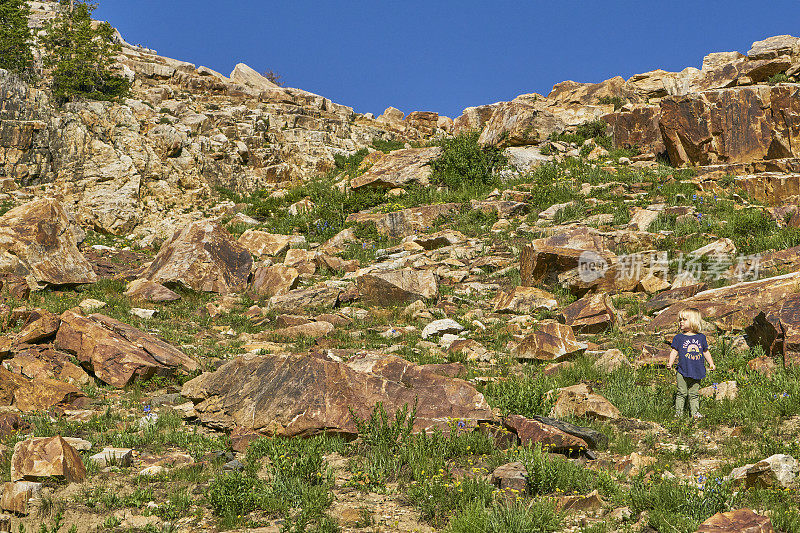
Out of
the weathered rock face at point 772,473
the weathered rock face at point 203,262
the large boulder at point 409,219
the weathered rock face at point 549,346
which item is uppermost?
the large boulder at point 409,219

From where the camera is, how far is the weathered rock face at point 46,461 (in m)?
Answer: 5.30

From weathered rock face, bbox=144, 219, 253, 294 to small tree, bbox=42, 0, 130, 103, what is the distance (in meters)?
12.4

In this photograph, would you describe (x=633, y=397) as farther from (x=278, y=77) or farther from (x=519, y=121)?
(x=278, y=77)

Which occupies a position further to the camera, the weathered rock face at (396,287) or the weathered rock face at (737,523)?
the weathered rock face at (396,287)

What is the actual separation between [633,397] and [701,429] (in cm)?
92

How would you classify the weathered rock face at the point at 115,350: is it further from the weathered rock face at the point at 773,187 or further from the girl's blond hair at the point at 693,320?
the weathered rock face at the point at 773,187

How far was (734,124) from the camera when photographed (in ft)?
61.9

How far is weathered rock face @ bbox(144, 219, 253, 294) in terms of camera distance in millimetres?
14258

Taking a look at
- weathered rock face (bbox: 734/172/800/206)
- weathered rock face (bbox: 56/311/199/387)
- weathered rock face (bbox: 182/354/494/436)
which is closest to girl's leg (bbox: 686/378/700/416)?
weathered rock face (bbox: 182/354/494/436)

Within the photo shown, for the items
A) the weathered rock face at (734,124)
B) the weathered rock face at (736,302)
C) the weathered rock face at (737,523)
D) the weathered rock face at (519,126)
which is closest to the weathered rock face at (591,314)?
the weathered rock face at (736,302)

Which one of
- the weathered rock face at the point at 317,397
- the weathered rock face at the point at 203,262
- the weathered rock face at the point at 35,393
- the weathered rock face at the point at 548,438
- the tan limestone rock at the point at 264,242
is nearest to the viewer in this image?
the weathered rock face at the point at 548,438

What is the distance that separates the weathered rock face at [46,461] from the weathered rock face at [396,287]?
7.88 metres

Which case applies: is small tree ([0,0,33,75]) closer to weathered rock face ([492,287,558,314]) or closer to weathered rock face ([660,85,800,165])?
weathered rock face ([492,287,558,314])

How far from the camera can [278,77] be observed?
47.0 m
